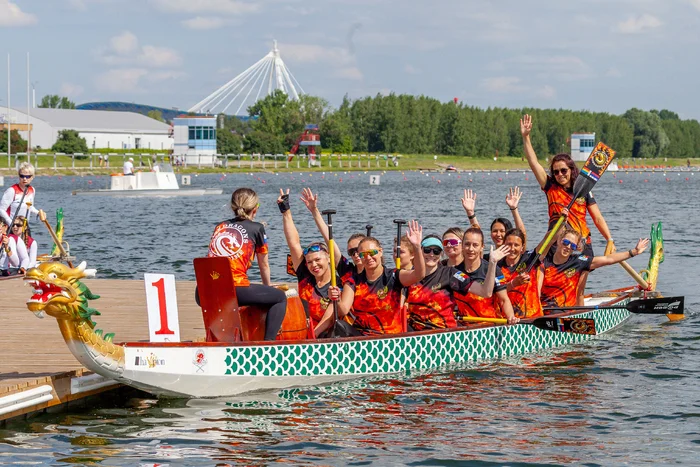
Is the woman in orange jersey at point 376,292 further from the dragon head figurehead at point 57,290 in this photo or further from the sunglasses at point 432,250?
the dragon head figurehead at point 57,290

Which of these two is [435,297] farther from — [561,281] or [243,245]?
[243,245]

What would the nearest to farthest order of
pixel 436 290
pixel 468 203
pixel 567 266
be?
pixel 436 290 → pixel 468 203 → pixel 567 266

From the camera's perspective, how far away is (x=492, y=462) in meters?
8.93

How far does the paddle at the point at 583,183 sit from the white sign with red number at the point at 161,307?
16.3 ft

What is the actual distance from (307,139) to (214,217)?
85274 mm

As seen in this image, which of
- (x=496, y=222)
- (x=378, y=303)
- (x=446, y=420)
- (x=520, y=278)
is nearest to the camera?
(x=446, y=420)

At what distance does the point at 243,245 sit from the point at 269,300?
Result: 0.64 meters

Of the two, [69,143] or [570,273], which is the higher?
[69,143]

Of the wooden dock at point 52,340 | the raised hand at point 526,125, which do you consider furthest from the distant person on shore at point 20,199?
the raised hand at point 526,125

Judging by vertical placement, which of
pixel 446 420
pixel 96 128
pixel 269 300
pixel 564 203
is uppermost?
pixel 96 128

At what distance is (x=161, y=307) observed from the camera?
9.67 m

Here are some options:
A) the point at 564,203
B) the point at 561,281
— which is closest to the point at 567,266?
the point at 561,281

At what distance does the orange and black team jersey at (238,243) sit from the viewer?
9.81 metres

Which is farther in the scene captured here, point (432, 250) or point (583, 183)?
point (583, 183)
